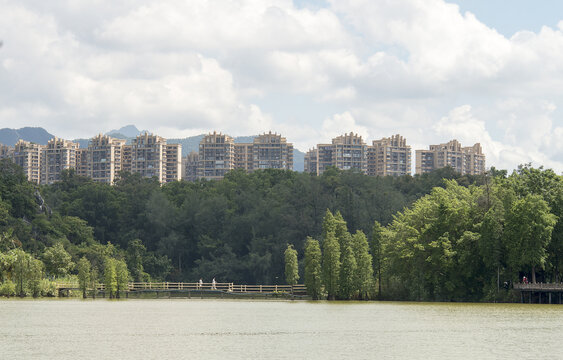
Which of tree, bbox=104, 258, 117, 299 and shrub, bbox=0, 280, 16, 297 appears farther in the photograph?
tree, bbox=104, 258, 117, 299

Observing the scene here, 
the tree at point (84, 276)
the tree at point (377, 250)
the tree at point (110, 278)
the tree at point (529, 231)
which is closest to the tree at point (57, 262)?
the tree at point (84, 276)

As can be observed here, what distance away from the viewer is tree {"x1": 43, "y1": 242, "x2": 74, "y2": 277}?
8881 cm

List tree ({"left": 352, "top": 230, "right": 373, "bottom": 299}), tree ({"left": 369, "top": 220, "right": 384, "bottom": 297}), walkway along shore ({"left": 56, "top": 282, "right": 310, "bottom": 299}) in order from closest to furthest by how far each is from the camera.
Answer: tree ({"left": 352, "top": 230, "right": 373, "bottom": 299}) < tree ({"left": 369, "top": 220, "right": 384, "bottom": 297}) < walkway along shore ({"left": 56, "top": 282, "right": 310, "bottom": 299})

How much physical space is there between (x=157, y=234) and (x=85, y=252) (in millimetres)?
24322

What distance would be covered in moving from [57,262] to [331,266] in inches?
1277

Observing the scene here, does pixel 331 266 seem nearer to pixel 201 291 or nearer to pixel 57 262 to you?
pixel 201 291

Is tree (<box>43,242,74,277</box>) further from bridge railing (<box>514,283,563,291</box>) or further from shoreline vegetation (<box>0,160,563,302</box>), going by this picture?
bridge railing (<box>514,283,563,291</box>)

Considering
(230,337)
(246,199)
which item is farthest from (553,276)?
(246,199)

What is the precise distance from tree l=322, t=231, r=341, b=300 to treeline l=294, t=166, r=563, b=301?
9cm

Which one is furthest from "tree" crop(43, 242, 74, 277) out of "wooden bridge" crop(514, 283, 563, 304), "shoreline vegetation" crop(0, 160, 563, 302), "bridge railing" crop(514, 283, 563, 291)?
"bridge railing" crop(514, 283, 563, 291)

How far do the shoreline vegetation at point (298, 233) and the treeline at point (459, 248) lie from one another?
0.12 metres

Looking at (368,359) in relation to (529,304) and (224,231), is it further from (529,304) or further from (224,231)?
(224,231)

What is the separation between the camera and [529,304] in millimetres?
63281

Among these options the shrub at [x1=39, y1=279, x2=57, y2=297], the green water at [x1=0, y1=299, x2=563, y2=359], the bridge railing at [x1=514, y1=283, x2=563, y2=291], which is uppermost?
the bridge railing at [x1=514, y1=283, x2=563, y2=291]
